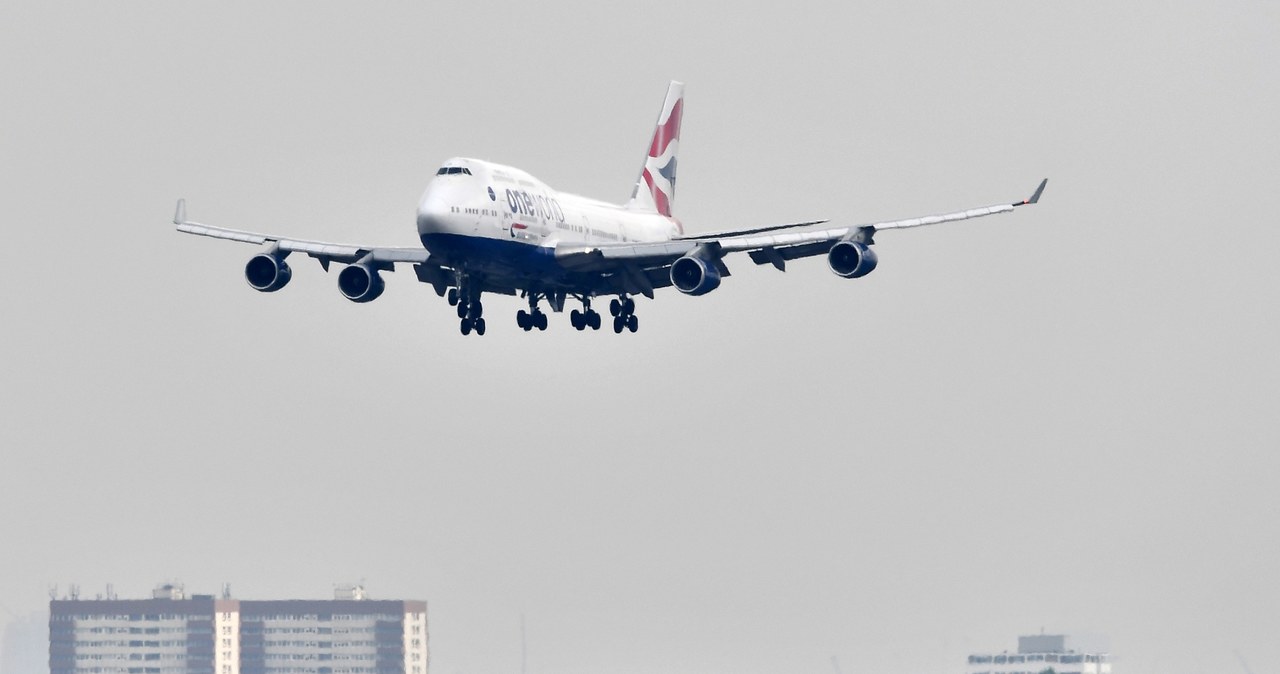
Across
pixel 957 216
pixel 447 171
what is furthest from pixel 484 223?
pixel 957 216

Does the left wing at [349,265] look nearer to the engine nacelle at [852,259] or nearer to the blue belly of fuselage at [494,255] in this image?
the blue belly of fuselage at [494,255]

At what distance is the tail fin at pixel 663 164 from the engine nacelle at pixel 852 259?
2192 cm

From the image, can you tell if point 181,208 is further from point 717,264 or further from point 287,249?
point 717,264

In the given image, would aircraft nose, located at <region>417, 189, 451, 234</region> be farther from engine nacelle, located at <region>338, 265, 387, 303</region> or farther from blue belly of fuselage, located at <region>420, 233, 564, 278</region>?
engine nacelle, located at <region>338, 265, 387, 303</region>

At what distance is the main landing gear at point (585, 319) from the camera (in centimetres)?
11200

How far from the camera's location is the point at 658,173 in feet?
421

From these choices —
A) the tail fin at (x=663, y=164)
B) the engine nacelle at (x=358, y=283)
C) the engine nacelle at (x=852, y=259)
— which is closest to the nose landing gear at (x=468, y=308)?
the engine nacelle at (x=358, y=283)

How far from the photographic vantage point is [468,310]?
105 metres

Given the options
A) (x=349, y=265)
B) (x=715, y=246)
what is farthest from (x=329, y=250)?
(x=715, y=246)

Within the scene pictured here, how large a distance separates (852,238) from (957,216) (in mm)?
4939

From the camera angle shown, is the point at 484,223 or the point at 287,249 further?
the point at 287,249

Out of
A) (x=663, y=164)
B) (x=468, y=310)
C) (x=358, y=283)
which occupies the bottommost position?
(x=468, y=310)

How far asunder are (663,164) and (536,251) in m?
28.2

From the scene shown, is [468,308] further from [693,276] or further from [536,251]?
[693,276]
